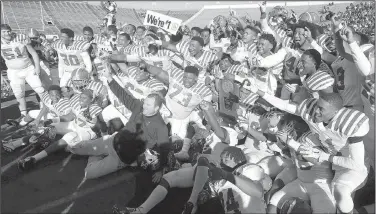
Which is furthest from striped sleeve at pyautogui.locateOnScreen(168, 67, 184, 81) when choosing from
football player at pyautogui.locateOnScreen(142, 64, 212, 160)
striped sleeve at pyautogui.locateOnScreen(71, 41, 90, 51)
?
striped sleeve at pyautogui.locateOnScreen(71, 41, 90, 51)

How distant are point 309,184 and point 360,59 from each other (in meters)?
1.56

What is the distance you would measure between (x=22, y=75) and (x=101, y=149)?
289 cm

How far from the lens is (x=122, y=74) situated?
5.87 metres

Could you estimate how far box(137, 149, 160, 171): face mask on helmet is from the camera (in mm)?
4234

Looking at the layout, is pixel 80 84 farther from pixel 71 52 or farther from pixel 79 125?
pixel 71 52

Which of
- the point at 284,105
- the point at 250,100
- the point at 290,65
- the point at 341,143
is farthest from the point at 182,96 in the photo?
the point at 341,143

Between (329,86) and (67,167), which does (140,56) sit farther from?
(329,86)

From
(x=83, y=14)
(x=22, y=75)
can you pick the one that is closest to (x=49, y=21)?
(x=83, y=14)

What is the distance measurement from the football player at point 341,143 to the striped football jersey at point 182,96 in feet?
6.15

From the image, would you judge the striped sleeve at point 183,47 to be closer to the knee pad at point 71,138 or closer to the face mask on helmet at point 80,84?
the face mask on helmet at point 80,84

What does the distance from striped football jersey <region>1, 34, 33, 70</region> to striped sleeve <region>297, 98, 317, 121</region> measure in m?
5.17

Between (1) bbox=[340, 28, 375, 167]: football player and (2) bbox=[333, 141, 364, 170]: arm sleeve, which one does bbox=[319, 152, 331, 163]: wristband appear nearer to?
(2) bbox=[333, 141, 364, 170]: arm sleeve

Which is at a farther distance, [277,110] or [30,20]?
[30,20]

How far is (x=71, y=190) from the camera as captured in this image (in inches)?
168
